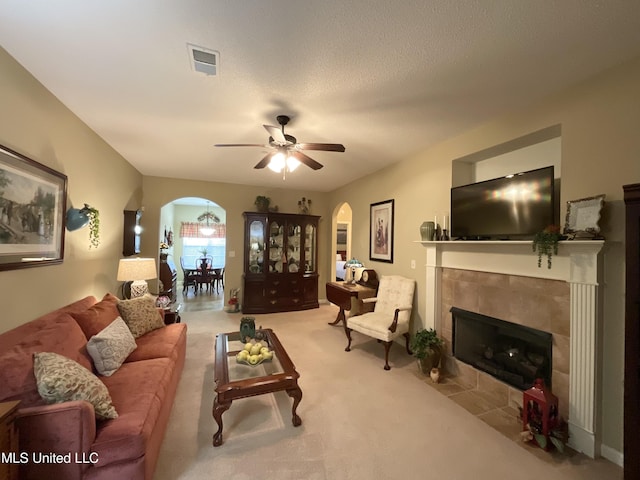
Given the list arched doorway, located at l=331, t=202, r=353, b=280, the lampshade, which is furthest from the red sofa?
arched doorway, located at l=331, t=202, r=353, b=280

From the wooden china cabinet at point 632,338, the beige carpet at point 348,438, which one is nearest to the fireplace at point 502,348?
the beige carpet at point 348,438

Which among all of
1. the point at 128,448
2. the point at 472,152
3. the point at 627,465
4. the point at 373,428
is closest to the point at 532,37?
the point at 472,152

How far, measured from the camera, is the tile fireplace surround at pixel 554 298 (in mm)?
1840

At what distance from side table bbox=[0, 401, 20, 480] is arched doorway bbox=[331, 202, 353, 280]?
474cm

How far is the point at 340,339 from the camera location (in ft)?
12.8

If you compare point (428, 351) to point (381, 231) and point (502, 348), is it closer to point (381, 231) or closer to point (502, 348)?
point (502, 348)

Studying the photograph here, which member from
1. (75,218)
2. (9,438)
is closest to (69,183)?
(75,218)

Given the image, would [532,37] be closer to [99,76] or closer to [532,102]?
[532,102]

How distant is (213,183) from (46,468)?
465cm

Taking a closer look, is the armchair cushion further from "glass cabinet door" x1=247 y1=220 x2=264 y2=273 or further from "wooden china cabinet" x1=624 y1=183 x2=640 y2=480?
"glass cabinet door" x1=247 y1=220 x2=264 y2=273

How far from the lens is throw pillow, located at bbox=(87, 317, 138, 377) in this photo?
1.97 metres

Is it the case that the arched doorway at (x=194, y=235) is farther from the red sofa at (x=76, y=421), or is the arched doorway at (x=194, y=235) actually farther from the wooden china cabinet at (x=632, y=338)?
the wooden china cabinet at (x=632, y=338)

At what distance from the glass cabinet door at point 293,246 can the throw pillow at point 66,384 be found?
13.2ft

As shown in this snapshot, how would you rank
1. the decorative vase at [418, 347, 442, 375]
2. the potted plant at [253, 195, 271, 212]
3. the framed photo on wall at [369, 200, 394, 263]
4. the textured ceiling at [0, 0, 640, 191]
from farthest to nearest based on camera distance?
1. the potted plant at [253, 195, 271, 212]
2. the framed photo on wall at [369, 200, 394, 263]
3. the decorative vase at [418, 347, 442, 375]
4. the textured ceiling at [0, 0, 640, 191]
